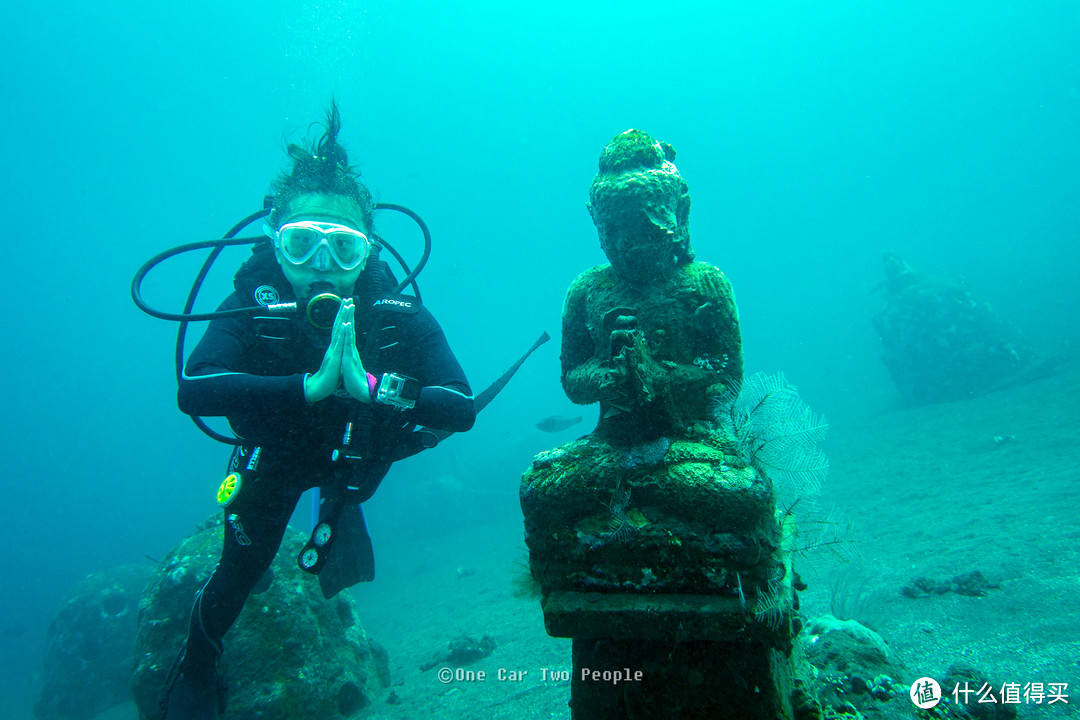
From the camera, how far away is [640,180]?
2654 mm

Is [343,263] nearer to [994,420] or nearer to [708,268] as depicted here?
[708,268]

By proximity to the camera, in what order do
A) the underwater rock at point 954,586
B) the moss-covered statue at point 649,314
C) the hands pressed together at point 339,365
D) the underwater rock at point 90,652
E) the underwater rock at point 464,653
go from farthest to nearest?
the underwater rock at point 90,652, the underwater rock at point 464,653, the underwater rock at point 954,586, the hands pressed together at point 339,365, the moss-covered statue at point 649,314

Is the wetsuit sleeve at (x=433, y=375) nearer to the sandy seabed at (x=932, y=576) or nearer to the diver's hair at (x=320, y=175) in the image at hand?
the sandy seabed at (x=932, y=576)

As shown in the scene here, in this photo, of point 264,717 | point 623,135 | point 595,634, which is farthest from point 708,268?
A: point 264,717

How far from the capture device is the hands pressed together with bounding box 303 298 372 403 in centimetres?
286

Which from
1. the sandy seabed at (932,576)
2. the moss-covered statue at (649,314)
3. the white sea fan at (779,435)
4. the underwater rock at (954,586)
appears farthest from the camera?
the underwater rock at (954,586)

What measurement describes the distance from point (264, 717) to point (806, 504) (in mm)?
5602

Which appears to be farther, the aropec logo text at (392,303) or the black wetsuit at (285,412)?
the aropec logo text at (392,303)

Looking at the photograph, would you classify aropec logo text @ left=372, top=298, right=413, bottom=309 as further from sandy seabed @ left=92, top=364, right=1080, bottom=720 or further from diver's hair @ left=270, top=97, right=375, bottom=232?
sandy seabed @ left=92, top=364, right=1080, bottom=720

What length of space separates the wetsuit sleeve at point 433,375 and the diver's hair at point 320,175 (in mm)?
1419

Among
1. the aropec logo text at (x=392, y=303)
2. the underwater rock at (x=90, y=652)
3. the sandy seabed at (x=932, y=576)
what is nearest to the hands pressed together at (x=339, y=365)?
the aropec logo text at (x=392, y=303)

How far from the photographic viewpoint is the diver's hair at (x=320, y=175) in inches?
166

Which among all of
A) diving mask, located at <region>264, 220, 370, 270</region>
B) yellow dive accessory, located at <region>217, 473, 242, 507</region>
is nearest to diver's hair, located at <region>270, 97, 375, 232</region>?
diving mask, located at <region>264, 220, 370, 270</region>

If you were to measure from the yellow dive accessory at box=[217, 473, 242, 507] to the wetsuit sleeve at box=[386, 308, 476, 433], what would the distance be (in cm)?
133
